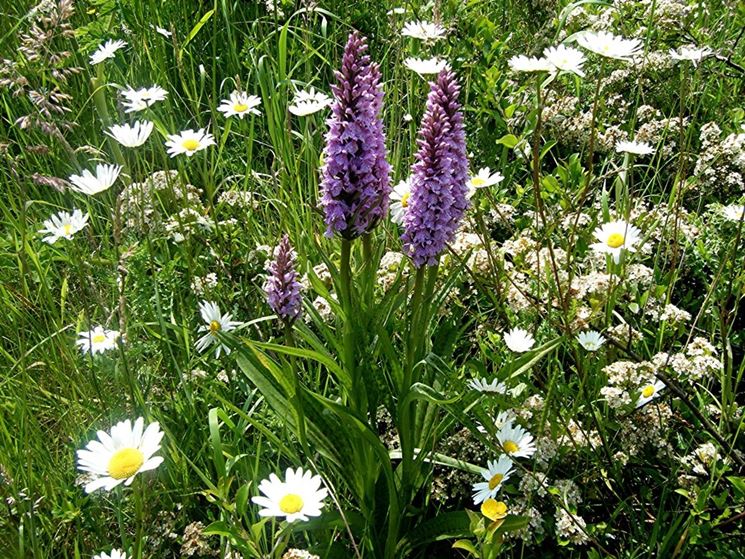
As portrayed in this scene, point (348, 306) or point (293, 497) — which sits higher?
point (348, 306)

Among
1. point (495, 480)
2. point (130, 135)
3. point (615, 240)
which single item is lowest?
point (495, 480)

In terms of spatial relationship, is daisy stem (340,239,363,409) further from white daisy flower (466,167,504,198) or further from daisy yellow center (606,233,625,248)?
daisy yellow center (606,233,625,248)

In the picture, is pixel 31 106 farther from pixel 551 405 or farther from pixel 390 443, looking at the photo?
pixel 551 405

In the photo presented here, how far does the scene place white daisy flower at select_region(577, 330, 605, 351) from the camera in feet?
5.58

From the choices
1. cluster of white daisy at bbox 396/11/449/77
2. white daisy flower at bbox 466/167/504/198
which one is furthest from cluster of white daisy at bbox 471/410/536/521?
cluster of white daisy at bbox 396/11/449/77

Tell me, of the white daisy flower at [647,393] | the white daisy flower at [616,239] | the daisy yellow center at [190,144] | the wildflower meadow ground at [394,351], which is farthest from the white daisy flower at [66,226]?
the white daisy flower at [647,393]

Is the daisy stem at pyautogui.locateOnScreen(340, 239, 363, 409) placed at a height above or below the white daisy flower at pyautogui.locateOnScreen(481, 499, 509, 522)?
above

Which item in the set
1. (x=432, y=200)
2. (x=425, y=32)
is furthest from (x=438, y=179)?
(x=425, y=32)

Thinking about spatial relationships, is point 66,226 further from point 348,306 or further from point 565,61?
point 565,61

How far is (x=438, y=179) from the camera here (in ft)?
4.54

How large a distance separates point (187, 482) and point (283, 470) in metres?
0.22

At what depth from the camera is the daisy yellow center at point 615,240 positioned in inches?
70.9

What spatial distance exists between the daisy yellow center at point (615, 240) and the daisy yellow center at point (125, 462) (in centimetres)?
114

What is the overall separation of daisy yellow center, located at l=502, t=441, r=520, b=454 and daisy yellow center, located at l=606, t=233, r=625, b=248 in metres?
0.55
